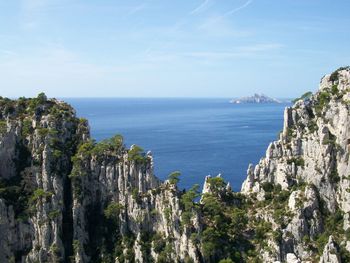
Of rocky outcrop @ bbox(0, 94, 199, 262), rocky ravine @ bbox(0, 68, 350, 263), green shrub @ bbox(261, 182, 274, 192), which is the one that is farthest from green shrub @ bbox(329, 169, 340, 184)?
rocky outcrop @ bbox(0, 94, 199, 262)

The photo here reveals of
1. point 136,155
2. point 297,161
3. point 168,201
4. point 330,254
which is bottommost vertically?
point 330,254

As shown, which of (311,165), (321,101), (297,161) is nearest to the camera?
(311,165)

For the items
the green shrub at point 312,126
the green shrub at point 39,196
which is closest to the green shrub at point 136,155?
the green shrub at point 39,196

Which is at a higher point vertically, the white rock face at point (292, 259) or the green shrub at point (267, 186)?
the green shrub at point (267, 186)

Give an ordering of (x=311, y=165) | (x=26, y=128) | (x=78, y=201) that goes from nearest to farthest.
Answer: (x=311, y=165) < (x=78, y=201) < (x=26, y=128)

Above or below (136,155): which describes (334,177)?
below

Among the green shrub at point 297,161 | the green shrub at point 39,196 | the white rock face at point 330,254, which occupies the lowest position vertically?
the white rock face at point 330,254

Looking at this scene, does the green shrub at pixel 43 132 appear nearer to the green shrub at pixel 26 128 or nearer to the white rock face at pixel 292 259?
the green shrub at pixel 26 128

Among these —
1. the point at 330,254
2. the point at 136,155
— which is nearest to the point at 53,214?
the point at 136,155

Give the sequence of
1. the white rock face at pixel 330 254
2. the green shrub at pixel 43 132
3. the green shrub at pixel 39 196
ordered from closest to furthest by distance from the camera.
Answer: the white rock face at pixel 330 254
the green shrub at pixel 39 196
the green shrub at pixel 43 132

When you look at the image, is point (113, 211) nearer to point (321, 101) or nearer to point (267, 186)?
point (267, 186)
